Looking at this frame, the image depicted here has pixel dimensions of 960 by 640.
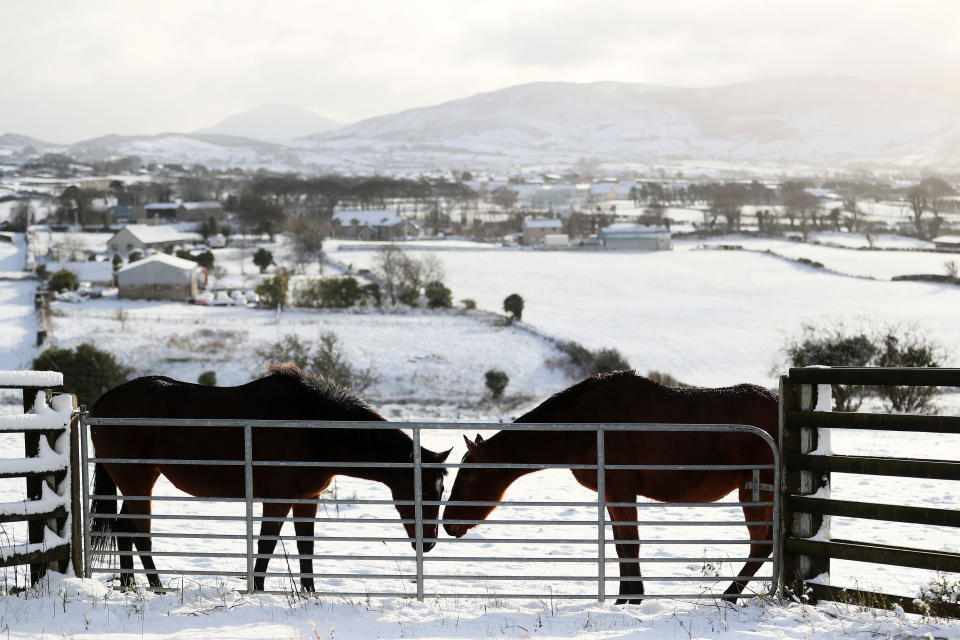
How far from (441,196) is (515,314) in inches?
4837

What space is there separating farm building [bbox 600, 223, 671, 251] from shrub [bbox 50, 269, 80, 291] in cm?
5008

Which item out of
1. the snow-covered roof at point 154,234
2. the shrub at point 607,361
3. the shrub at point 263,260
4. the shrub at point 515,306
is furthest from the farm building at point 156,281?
the shrub at point 607,361

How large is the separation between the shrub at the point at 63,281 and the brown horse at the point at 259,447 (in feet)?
186

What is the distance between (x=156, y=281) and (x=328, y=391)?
5574 centimetres

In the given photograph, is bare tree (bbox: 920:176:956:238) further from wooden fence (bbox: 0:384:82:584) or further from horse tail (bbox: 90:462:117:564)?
wooden fence (bbox: 0:384:82:584)

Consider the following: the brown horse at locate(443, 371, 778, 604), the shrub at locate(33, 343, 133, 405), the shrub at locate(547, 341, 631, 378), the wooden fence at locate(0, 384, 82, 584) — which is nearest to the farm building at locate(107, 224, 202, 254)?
the shrub at locate(33, 343, 133, 405)

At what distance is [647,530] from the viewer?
885cm

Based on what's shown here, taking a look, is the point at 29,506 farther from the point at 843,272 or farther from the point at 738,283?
the point at 843,272

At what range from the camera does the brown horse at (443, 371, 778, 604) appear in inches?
239

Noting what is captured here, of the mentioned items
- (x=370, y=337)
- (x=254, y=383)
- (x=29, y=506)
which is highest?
(x=254, y=383)

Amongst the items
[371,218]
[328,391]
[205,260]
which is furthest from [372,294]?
[371,218]

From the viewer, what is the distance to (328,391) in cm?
652

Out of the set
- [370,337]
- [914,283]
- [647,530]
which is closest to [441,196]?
[914,283]

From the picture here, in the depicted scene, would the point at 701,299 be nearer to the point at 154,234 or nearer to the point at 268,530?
the point at 268,530
